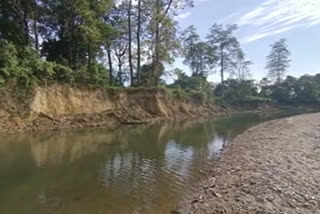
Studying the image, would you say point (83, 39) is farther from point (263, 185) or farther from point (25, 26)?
point (263, 185)

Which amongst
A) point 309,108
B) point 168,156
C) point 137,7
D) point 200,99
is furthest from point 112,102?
point 309,108

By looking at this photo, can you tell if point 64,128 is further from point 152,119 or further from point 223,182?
point 223,182

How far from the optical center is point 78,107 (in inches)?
1175

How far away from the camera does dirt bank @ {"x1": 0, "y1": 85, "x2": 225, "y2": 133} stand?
23.8 meters

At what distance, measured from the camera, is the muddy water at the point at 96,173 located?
28.8 ft

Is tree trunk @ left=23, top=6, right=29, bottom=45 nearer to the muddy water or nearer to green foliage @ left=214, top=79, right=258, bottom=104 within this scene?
the muddy water

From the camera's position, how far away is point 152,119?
3681cm

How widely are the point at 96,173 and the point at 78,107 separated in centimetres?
1846

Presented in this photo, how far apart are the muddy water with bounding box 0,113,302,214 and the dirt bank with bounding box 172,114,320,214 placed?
0.79 m

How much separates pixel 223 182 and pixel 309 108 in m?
69.5

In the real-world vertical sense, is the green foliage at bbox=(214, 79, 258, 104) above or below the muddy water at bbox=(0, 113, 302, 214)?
above

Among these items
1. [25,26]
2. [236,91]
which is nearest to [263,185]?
[25,26]

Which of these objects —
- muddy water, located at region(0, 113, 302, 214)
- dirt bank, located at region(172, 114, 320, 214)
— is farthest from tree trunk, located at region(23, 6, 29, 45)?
dirt bank, located at region(172, 114, 320, 214)

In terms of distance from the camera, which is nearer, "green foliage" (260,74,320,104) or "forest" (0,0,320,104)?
"forest" (0,0,320,104)
